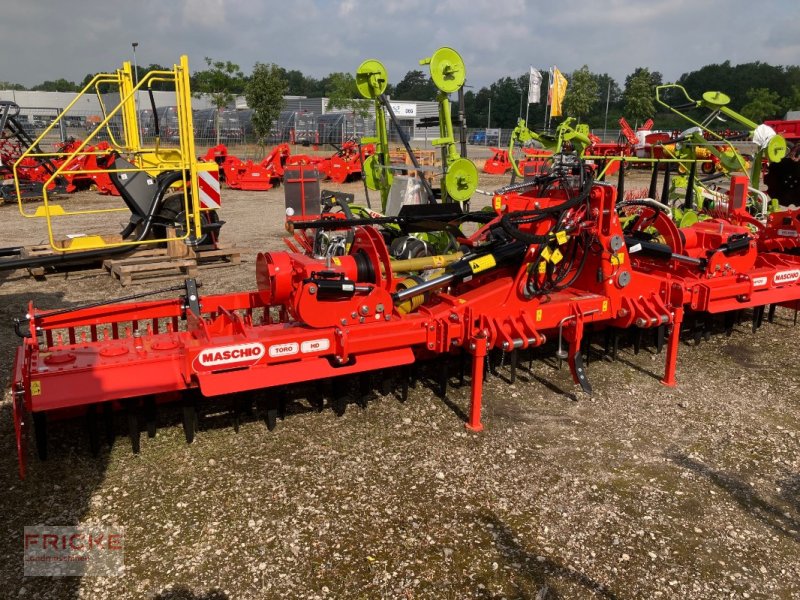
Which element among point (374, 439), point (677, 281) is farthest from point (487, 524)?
point (677, 281)

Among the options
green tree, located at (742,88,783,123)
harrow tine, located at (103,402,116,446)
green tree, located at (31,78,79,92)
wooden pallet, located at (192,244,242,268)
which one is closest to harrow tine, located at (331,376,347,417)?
harrow tine, located at (103,402,116,446)

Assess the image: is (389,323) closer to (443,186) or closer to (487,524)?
(487,524)

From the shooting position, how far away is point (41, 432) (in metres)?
3.68

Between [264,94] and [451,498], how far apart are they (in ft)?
96.4

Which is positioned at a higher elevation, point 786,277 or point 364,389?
point 786,277

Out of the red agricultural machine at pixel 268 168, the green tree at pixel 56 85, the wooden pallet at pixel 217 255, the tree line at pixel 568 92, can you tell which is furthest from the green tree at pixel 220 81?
the green tree at pixel 56 85

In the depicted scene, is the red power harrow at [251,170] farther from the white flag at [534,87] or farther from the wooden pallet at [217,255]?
the wooden pallet at [217,255]

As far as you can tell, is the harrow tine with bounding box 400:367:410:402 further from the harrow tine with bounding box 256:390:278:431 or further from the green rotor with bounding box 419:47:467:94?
the green rotor with bounding box 419:47:467:94

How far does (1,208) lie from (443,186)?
14018 mm

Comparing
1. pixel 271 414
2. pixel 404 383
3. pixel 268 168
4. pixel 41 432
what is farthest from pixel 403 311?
pixel 268 168

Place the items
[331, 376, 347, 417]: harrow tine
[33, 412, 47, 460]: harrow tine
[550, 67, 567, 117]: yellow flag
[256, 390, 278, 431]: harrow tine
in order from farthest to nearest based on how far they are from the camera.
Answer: [550, 67, 567, 117]: yellow flag < [331, 376, 347, 417]: harrow tine < [256, 390, 278, 431]: harrow tine < [33, 412, 47, 460]: harrow tine

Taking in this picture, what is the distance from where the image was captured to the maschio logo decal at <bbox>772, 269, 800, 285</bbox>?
584cm

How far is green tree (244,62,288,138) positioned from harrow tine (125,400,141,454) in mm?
28368

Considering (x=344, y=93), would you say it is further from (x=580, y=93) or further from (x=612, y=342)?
(x=612, y=342)
